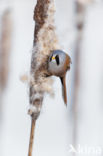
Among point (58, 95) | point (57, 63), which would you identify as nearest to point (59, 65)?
point (57, 63)

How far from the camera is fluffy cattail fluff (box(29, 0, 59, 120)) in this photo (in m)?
0.68

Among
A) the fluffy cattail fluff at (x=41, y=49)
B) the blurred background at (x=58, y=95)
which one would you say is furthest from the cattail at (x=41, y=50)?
the blurred background at (x=58, y=95)

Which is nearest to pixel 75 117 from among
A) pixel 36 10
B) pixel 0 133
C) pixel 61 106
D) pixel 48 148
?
pixel 0 133

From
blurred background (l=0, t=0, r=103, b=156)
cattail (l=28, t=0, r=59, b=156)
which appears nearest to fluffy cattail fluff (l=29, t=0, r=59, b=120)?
cattail (l=28, t=0, r=59, b=156)

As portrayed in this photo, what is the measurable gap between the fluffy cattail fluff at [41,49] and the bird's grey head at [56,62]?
0.04ft

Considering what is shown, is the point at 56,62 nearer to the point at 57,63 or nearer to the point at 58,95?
the point at 57,63

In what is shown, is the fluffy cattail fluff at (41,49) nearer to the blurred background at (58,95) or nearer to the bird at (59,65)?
the bird at (59,65)

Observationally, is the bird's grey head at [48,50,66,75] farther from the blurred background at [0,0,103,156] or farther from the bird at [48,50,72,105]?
the blurred background at [0,0,103,156]

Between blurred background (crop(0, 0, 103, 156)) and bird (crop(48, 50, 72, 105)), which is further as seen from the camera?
blurred background (crop(0, 0, 103, 156))

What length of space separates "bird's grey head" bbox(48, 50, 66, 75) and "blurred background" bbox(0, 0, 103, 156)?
1.85 feet

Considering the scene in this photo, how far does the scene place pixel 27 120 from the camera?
2086 millimetres

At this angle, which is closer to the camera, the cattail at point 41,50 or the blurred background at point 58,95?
the cattail at point 41,50

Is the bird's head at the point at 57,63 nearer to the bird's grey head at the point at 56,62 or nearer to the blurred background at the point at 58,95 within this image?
the bird's grey head at the point at 56,62

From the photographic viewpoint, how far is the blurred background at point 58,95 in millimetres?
1363
